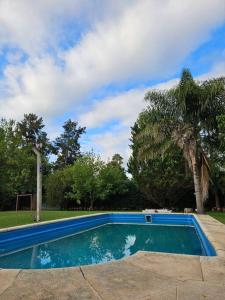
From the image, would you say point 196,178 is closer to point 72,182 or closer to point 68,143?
point 72,182

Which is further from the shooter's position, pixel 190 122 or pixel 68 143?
pixel 68 143

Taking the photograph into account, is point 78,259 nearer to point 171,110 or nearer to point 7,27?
point 7,27

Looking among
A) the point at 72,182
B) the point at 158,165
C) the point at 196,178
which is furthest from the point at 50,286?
the point at 72,182

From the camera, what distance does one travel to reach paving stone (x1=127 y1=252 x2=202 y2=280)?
149 inches

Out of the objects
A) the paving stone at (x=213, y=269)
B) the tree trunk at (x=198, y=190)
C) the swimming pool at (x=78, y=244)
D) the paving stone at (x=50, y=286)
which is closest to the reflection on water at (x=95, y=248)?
the swimming pool at (x=78, y=244)

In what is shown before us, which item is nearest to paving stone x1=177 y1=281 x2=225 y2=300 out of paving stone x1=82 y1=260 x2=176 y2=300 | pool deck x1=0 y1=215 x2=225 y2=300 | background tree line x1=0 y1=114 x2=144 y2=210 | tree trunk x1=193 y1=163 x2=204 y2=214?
pool deck x1=0 y1=215 x2=225 y2=300

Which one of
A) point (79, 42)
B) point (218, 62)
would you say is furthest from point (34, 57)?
point (218, 62)

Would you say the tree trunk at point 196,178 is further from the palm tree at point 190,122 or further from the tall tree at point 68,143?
the tall tree at point 68,143

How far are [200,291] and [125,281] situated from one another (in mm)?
951

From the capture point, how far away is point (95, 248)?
824cm

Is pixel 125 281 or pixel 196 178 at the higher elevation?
pixel 196 178

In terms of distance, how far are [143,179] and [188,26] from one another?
11.1m

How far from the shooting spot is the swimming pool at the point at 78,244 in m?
6.76

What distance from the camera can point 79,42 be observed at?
11812mm
